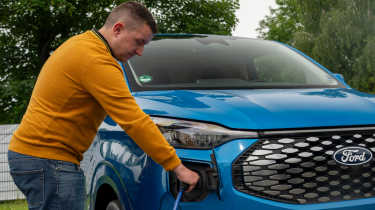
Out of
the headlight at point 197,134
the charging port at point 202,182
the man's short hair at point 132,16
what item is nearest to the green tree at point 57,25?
the man's short hair at point 132,16

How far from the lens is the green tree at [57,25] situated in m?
23.2

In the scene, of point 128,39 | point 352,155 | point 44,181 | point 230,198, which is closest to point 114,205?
point 44,181

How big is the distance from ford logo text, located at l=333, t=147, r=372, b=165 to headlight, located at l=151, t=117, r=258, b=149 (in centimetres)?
40

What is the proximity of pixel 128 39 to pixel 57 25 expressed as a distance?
24.1 m

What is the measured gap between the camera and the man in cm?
208

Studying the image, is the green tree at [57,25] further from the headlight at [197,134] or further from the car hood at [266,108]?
the headlight at [197,134]

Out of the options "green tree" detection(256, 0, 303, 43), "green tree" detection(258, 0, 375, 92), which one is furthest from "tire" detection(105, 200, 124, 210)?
"green tree" detection(256, 0, 303, 43)

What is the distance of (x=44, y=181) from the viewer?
88.7 inches

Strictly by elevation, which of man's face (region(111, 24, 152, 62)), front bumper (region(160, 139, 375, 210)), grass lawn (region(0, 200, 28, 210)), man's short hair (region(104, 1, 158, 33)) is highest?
man's short hair (region(104, 1, 158, 33))

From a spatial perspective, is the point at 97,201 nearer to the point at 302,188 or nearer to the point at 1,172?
the point at 302,188

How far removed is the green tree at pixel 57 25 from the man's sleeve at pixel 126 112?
21.0m

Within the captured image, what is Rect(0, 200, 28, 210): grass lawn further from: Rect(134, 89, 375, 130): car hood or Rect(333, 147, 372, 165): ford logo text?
Rect(333, 147, 372, 165): ford logo text

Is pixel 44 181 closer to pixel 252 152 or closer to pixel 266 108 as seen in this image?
pixel 252 152

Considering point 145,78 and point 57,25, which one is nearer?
point 145,78
